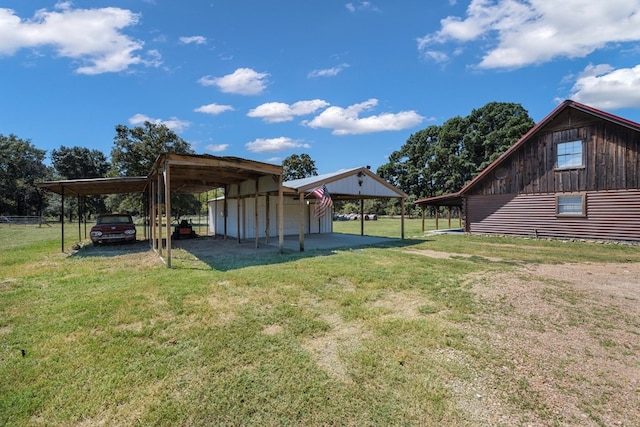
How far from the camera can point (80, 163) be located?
50.6 m

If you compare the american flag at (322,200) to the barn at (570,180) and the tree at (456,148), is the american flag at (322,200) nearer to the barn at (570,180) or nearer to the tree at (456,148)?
the barn at (570,180)

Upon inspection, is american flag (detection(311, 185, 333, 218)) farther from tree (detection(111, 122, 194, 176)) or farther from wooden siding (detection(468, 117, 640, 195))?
tree (detection(111, 122, 194, 176))

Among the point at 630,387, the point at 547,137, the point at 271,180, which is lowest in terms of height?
the point at 630,387

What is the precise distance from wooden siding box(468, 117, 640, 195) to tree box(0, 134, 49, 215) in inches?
2242

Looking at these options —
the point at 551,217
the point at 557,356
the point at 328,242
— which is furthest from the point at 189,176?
the point at 551,217

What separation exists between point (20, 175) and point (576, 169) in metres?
66.8

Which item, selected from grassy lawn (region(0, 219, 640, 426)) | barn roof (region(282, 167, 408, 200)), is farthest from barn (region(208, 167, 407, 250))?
grassy lawn (region(0, 219, 640, 426))

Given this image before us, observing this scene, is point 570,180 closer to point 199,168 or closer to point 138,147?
point 199,168

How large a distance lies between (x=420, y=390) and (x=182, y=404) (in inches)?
81.3

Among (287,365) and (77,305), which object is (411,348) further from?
(77,305)

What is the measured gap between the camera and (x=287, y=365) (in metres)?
3.16

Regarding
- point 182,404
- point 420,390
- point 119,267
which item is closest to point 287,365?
point 182,404

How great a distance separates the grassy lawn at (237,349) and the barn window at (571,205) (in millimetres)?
11083

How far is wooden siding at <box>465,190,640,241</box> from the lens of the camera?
495 inches
